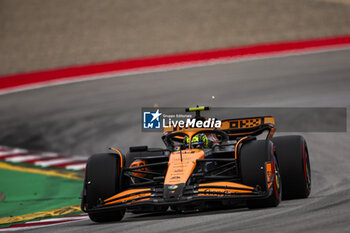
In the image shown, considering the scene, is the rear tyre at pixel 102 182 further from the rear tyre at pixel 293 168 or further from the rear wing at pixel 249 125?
the rear wing at pixel 249 125

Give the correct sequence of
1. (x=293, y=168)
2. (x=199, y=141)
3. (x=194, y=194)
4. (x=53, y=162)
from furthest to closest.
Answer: (x=53, y=162), (x=293, y=168), (x=199, y=141), (x=194, y=194)

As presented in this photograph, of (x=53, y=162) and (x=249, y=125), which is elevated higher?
(x=249, y=125)

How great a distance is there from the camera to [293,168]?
9555 millimetres

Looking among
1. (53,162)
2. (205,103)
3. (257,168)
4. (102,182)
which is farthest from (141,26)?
(257,168)

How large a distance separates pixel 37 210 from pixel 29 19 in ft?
85.5

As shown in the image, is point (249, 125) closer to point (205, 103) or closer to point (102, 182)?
point (205, 103)

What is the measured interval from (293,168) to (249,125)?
4.50ft

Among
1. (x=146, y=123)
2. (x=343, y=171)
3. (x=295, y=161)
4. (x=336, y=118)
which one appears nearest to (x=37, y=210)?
(x=146, y=123)

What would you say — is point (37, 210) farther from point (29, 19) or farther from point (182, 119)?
point (29, 19)

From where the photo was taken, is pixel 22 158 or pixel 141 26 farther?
pixel 141 26

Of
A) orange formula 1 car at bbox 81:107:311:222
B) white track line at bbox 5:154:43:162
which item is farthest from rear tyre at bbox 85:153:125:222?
white track line at bbox 5:154:43:162

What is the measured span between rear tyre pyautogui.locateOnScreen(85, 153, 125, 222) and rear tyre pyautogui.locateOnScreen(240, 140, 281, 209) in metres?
1.70

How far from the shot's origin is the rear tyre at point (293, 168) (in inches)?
373

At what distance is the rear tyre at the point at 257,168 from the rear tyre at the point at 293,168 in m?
1.09
